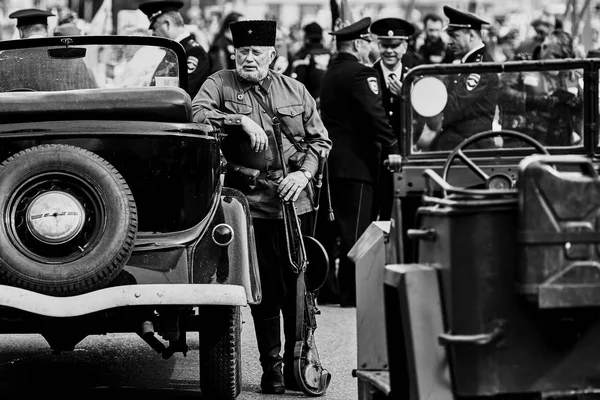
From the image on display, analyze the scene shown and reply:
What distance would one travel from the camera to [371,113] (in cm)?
1079

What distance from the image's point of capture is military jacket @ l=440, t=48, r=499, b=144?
231 inches

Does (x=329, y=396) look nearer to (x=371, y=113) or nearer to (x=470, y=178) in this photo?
(x=470, y=178)

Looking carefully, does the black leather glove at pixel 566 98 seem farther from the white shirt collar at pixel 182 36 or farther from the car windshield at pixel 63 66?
the white shirt collar at pixel 182 36

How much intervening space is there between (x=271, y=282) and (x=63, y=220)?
1636mm

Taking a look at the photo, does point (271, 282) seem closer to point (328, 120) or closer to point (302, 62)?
point (328, 120)

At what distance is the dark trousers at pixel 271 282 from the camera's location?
7.49m

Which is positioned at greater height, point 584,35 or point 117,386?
point 584,35

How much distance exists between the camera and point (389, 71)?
38.0 ft

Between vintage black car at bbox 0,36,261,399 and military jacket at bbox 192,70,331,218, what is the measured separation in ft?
1.49

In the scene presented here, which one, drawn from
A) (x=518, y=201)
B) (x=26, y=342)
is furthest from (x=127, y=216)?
(x=26, y=342)

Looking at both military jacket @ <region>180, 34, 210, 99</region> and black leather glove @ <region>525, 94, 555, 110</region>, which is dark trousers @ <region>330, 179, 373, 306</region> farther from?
black leather glove @ <region>525, 94, 555, 110</region>

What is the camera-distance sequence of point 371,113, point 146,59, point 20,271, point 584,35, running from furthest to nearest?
1. point 584,35
2. point 371,113
3. point 146,59
4. point 20,271

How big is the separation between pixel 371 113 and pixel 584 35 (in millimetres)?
8517

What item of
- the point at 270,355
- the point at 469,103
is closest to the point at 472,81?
the point at 469,103
